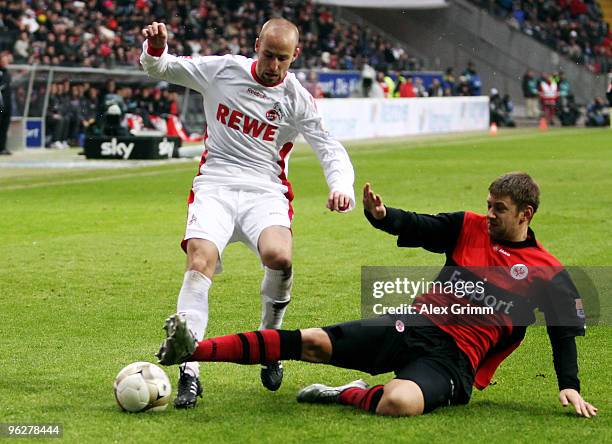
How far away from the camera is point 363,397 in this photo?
226 inches

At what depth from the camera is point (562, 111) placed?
4694 cm

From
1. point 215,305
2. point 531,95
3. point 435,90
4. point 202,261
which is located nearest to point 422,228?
point 202,261

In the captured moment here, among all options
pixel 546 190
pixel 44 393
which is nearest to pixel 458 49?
pixel 546 190

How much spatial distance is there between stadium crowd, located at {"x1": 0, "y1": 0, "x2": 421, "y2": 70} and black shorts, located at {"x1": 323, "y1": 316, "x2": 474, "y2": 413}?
81.4 feet

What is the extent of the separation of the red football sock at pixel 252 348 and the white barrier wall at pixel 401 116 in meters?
24.0

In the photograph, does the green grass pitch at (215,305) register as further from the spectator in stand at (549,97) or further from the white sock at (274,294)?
the spectator in stand at (549,97)

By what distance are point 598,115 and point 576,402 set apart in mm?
41316

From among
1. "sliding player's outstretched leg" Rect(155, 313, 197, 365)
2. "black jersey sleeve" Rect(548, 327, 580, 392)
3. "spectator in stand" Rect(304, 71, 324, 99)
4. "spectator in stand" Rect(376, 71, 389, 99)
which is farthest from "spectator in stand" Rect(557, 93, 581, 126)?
"sliding player's outstretched leg" Rect(155, 313, 197, 365)

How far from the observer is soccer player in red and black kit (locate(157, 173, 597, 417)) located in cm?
561

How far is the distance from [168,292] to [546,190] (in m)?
10.6

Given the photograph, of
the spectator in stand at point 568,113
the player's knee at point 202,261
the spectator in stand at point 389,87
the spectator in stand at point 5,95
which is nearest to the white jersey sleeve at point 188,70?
the player's knee at point 202,261

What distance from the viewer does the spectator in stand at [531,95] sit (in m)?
48.9

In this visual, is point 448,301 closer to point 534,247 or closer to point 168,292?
point 534,247

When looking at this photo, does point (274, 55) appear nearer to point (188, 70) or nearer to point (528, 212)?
point (188, 70)
